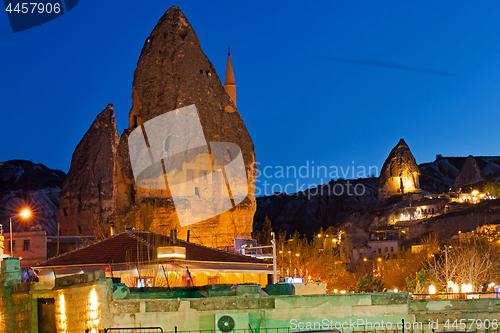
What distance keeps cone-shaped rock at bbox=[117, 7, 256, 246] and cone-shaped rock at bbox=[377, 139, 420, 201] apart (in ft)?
325

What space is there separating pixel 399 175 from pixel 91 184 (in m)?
88.5

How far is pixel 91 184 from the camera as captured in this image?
7750cm

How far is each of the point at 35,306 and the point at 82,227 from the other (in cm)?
5583

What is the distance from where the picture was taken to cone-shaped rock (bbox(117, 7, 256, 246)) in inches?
1935

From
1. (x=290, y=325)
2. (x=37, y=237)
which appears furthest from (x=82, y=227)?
(x=290, y=325)

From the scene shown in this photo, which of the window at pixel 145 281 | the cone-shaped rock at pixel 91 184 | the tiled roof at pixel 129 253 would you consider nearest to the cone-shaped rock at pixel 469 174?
the cone-shaped rock at pixel 91 184

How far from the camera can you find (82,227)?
244 ft

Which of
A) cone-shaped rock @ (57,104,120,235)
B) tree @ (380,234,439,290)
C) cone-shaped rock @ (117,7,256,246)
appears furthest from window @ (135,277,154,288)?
cone-shaped rock @ (57,104,120,235)

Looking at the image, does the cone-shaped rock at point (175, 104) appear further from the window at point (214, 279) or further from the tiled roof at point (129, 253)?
the tiled roof at point (129, 253)

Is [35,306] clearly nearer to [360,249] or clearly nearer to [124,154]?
[124,154]

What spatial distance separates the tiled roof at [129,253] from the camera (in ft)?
92.0

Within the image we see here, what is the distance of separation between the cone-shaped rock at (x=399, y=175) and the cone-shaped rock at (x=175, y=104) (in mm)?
98925

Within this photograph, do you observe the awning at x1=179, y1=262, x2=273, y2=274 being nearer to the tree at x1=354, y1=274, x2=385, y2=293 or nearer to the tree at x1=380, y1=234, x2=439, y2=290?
the tree at x1=354, y1=274, x2=385, y2=293

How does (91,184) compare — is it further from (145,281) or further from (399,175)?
(399,175)
